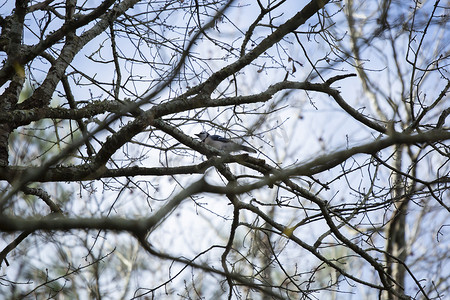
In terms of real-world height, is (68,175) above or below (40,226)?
above

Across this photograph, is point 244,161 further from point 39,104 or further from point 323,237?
point 39,104

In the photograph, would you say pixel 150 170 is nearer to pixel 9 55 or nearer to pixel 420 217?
pixel 9 55

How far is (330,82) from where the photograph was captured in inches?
136

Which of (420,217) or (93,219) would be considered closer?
(93,219)

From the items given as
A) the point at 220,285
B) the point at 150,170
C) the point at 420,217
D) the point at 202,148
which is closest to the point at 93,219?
the point at 150,170

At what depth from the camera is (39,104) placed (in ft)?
11.8

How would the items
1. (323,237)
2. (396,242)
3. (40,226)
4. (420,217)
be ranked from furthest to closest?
1. (420,217)
2. (396,242)
3. (323,237)
4. (40,226)

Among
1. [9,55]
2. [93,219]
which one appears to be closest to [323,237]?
[93,219]

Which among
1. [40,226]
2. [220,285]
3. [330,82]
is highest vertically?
[330,82]

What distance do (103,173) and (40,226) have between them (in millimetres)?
1685

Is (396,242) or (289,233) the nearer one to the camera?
(289,233)

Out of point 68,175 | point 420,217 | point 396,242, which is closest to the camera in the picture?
point 68,175

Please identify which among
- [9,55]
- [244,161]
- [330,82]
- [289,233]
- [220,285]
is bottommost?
[220,285]

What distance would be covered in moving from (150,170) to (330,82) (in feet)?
4.78
